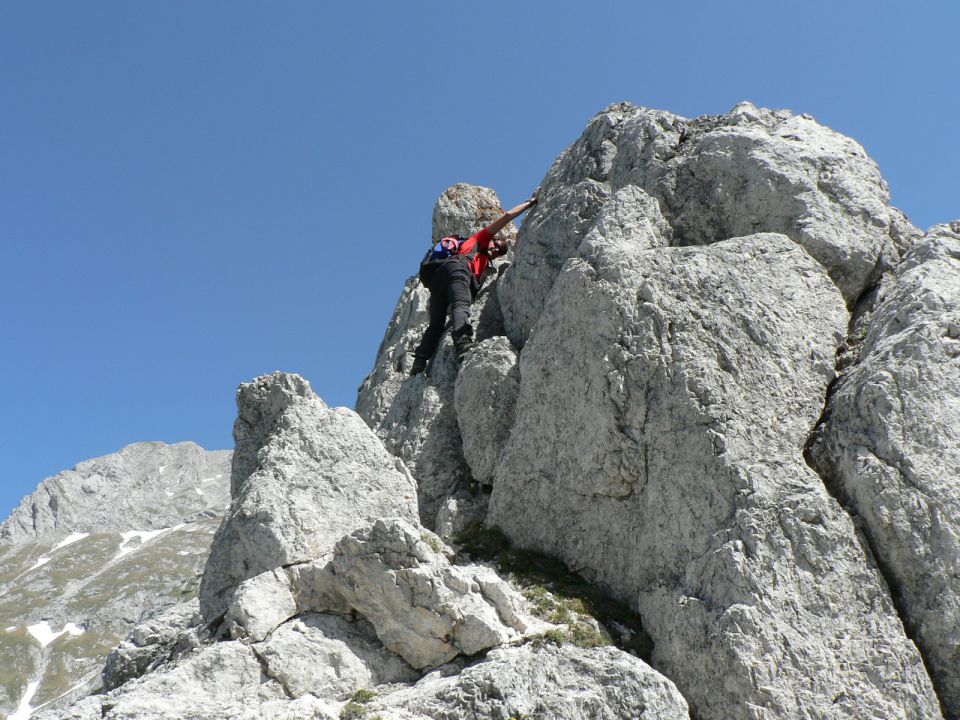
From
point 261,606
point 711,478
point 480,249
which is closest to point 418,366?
point 480,249

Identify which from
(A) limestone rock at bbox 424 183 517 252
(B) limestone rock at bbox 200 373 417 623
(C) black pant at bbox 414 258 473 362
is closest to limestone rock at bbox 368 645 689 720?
(B) limestone rock at bbox 200 373 417 623

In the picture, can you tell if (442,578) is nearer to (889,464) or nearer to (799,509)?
(799,509)

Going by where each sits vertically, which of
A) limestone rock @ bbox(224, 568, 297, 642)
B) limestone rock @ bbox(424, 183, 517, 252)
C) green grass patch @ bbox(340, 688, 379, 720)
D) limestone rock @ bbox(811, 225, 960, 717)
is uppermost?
limestone rock @ bbox(424, 183, 517, 252)

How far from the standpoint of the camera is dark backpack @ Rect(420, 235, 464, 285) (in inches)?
1006

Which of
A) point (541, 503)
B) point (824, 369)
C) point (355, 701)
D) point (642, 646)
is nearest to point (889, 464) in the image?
point (824, 369)

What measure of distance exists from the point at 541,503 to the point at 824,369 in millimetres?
7177

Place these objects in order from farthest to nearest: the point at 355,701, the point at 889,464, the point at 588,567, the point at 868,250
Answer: the point at 868,250, the point at 588,567, the point at 889,464, the point at 355,701

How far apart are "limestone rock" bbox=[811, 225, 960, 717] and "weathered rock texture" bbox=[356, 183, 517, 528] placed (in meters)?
9.72

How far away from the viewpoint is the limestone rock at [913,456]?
44.7 feet

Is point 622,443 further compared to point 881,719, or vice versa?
point 622,443

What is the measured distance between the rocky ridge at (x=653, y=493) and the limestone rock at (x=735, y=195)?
11 centimetres

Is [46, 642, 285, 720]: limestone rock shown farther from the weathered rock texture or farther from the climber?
the climber

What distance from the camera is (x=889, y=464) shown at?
14.8 metres

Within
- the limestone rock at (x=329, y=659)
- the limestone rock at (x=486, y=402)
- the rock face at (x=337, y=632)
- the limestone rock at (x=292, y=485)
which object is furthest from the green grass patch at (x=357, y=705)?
the limestone rock at (x=486, y=402)
